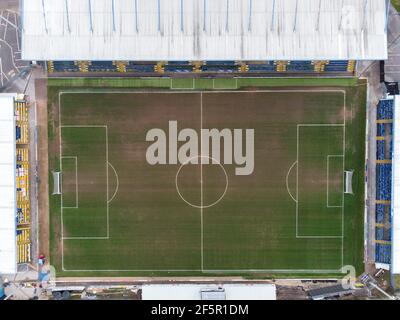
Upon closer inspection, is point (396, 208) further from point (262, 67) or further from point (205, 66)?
point (205, 66)

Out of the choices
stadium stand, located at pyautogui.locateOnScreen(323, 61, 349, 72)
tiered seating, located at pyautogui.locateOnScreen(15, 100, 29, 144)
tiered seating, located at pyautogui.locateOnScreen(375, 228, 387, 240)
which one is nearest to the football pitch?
stadium stand, located at pyautogui.locateOnScreen(323, 61, 349, 72)

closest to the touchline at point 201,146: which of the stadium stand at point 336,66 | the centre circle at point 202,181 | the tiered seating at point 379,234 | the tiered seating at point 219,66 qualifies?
the centre circle at point 202,181

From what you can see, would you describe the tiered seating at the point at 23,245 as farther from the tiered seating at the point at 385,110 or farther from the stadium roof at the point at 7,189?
the tiered seating at the point at 385,110

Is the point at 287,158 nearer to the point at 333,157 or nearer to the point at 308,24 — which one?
the point at 333,157

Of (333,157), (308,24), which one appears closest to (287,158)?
(333,157)

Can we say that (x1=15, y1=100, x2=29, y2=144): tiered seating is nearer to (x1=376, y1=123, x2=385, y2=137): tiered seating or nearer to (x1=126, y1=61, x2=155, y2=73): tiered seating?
(x1=126, y1=61, x2=155, y2=73): tiered seating

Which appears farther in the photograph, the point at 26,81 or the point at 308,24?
the point at 26,81
